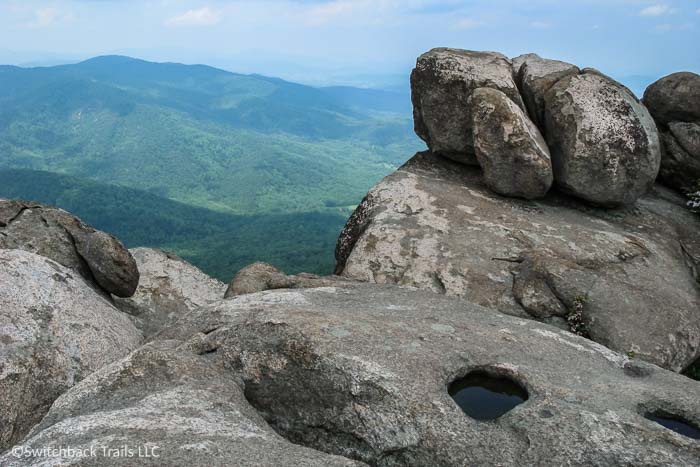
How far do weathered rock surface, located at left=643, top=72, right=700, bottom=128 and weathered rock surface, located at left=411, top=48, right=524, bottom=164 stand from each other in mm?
7691

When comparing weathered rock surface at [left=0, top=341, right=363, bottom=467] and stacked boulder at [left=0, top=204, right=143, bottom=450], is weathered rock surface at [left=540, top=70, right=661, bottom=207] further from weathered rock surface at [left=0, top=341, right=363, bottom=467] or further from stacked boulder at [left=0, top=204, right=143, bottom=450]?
stacked boulder at [left=0, top=204, right=143, bottom=450]

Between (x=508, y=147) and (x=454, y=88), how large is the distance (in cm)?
372

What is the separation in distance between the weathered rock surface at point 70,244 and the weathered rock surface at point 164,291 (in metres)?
1.48

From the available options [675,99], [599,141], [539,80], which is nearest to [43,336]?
[599,141]

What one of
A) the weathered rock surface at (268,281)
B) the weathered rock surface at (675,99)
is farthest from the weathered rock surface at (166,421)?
the weathered rock surface at (675,99)

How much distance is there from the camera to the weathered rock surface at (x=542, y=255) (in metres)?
17.1

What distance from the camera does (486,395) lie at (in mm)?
10672

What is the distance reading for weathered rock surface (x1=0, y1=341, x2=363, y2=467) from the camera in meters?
7.89

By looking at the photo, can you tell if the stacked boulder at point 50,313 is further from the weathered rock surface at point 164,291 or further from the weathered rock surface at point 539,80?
the weathered rock surface at point 539,80

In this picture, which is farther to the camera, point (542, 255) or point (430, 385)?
point (542, 255)

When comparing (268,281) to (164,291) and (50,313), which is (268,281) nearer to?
(50,313)

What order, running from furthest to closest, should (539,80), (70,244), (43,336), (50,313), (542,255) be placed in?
1. (539,80)
2. (70,244)
3. (542,255)
4. (50,313)
5. (43,336)

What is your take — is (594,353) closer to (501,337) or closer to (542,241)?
(501,337)

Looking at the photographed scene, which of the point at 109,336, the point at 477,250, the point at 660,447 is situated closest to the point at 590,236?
the point at 477,250
